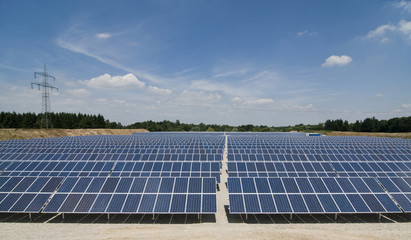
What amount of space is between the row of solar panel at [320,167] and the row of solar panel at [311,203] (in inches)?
248

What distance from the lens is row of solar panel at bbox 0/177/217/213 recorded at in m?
11.2

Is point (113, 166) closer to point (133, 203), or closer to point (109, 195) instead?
point (109, 195)

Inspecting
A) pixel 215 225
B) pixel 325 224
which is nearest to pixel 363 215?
pixel 325 224

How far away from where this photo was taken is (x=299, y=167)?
18.7 meters

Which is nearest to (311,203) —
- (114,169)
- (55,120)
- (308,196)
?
(308,196)

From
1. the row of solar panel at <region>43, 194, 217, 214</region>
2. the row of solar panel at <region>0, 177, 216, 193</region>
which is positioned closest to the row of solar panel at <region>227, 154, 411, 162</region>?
the row of solar panel at <region>0, 177, 216, 193</region>

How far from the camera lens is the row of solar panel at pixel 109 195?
36.9ft

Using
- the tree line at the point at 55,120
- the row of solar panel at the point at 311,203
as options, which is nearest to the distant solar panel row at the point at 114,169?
the row of solar panel at the point at 311,203

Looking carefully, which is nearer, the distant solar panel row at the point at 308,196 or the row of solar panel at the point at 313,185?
the distant solar panel row at the point at 308,196

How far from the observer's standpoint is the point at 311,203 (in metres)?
11.6

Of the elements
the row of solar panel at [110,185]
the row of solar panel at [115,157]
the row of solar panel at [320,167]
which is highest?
the row of solar panel at [115,157]

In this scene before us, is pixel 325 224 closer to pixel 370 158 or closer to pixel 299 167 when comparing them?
pixel 299 167

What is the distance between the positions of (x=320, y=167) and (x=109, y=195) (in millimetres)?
17732

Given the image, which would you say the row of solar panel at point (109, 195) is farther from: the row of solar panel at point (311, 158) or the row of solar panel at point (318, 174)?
the row of solar panel at point (311, 158)
